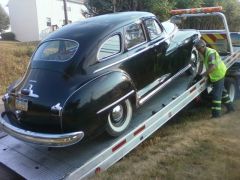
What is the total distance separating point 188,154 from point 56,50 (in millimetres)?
2551

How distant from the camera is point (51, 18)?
34312 mm

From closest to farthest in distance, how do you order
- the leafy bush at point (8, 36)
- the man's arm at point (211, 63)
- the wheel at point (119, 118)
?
the wheel at point (119, 118)
the man's arm at point (211, 63)
the leafy bush at point (8, 36)

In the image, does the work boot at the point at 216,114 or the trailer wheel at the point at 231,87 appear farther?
the trailer wheel at the point at 231,87

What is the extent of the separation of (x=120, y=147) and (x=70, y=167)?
73cm

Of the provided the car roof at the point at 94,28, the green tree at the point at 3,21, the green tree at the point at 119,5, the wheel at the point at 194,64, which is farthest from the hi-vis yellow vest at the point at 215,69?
the green tree at the point at 3,21

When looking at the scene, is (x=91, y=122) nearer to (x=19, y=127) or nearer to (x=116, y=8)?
(x=19, y=127)

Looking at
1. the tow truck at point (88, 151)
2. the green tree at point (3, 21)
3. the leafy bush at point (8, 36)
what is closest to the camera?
the tow truck at point (88, 151)

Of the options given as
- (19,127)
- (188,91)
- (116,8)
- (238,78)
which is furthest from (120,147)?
(116,8)

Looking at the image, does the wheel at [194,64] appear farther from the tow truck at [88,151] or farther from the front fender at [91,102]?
the front fender at [91,102]

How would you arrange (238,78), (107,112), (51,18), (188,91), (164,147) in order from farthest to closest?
1. (51,18)
2. (238,78)
3. (188,91)
4. (164,147)
5. (107,112)

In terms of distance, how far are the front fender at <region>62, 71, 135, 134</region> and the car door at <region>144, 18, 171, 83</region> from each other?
53.3 inches

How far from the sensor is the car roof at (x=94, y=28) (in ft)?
16.3

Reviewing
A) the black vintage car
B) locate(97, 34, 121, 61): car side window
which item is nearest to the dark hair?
the black vintage car

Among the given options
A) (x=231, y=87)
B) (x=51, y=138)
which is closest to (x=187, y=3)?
(x=231, y=87)
